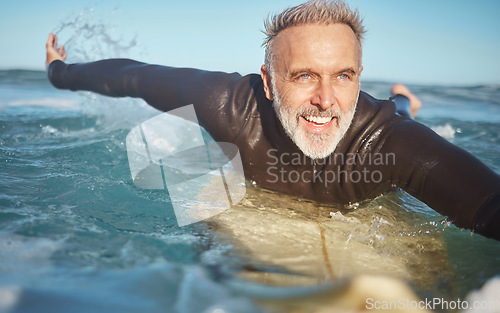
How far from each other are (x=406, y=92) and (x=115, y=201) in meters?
3.31

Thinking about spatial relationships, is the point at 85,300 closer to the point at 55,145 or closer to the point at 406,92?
the point at 55,145

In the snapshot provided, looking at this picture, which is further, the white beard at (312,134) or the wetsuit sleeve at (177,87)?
the wetsuit sleeve at (177,87)

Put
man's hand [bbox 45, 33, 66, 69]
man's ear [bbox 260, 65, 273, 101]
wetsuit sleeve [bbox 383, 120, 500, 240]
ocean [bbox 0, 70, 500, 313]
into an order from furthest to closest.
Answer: man's hand [bbox 45, 33, 66, 69], man's ear [bbox 260, 65, 273, 101], wetsuit sleeve [bbox 383, 120, 500, 240], ocean [bbox 0, 70, 500, 313]

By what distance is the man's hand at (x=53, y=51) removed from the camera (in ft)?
12.3

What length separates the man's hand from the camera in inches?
147

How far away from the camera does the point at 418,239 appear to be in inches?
86.9

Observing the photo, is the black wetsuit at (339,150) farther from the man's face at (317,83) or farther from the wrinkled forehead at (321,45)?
the wrinkled forehead at (321,45)

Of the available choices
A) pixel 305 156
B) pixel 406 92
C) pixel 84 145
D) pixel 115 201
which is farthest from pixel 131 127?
pixel 406 92

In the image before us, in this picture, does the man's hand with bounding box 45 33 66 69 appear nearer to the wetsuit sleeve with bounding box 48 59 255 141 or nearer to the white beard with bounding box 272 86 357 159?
the wetsuit sleeve with bounding box 48 59 255 141

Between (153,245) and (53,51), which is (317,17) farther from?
(53,51)

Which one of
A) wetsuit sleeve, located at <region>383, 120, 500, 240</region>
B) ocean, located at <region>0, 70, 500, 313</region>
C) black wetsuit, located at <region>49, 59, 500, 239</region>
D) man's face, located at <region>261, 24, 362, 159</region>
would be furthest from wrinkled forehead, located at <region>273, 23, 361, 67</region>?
ocean, located at <region>0, 70, 500, 313</region>

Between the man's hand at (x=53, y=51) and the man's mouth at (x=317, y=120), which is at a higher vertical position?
the man's hand at (x=53, y=51)

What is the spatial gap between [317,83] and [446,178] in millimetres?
824

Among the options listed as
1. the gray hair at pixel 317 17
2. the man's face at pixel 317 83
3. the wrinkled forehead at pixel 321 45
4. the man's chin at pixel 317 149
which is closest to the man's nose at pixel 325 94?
the man's face at pixel 317 83
